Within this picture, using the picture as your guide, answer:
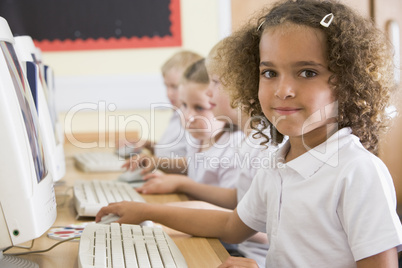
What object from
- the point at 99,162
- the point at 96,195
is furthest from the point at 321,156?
the point at 99,162

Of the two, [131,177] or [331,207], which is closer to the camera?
[331,207]

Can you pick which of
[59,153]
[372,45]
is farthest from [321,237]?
[59,153]

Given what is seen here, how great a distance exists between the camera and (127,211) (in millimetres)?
1055

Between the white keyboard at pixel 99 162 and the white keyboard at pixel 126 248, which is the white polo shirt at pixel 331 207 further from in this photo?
the white keyboard at pixel 99 162

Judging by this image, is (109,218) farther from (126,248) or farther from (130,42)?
(130,42)

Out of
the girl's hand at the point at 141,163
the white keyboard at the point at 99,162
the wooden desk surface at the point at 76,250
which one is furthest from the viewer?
the white keyboard at the point at 99,162

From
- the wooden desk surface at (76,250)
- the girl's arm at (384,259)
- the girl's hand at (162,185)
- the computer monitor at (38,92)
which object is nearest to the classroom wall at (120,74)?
the girl's hand at (162,185)

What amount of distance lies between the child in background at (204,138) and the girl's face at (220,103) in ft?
0.16

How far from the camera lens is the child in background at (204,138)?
5.31 feet

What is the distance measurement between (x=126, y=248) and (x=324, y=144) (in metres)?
0.37

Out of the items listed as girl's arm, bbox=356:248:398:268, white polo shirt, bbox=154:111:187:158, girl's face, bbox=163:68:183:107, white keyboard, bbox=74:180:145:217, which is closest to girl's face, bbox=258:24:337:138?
girl's arm, bbox=356:248:398:268

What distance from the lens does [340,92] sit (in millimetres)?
895

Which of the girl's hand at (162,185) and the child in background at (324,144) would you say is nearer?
the child in background at (324,144)

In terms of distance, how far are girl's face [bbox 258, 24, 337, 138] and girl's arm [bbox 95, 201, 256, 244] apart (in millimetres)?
247
